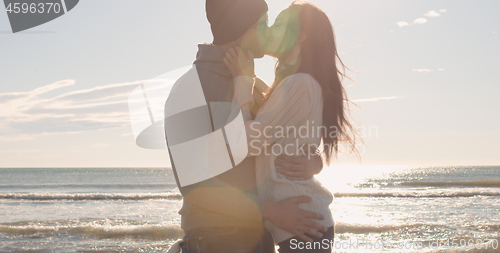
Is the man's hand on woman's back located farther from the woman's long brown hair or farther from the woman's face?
the woman's face

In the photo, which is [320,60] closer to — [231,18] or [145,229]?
[231,18]

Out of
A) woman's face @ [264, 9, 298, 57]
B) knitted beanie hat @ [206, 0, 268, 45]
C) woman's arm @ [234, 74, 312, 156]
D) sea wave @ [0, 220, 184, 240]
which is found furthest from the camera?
sea wave @ [0, 220, 184, 240]

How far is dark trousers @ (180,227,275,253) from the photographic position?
1.86 meters

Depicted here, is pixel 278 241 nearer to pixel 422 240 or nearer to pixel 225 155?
pixel 225 155

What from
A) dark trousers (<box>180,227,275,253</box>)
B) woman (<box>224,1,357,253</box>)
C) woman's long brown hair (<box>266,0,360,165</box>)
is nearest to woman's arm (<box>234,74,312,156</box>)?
woman (<box>224,1,357,253</box>)

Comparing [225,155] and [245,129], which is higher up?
[245,129]

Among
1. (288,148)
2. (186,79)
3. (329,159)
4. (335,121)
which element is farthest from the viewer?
(329,159)

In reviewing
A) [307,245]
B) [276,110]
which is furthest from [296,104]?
[307,245]

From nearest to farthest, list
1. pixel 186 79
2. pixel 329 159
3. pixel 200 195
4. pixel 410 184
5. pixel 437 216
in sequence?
pixel 200 195
pixel 186 79
pixel 329 159
pixel 437 216
pixel 410 184

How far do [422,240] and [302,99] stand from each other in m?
6.61

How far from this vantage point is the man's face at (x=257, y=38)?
212 centimetres

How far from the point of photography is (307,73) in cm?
215

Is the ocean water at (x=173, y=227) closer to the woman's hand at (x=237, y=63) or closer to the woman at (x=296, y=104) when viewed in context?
the woman at (x=296, y=104)

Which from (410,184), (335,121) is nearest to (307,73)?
(335,121)
